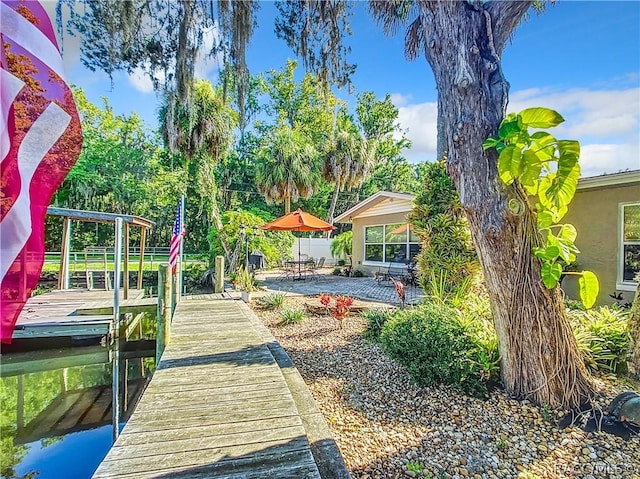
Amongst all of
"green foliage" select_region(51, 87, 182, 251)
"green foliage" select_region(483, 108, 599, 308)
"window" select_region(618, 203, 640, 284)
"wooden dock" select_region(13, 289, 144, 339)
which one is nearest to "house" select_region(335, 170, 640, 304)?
"window" select_region(618, 203, 640, 284)

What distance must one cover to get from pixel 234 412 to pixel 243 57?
386 centimetres

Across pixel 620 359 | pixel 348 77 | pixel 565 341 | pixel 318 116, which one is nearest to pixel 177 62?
pixel 348 77

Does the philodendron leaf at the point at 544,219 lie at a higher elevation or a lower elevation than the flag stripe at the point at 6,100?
lower

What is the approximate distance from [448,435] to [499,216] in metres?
2.00

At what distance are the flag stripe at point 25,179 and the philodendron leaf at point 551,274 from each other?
3.80m

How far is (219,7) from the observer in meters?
3.53

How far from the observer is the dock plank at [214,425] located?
2178mm

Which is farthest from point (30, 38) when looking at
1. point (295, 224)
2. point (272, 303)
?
point (295, 224)

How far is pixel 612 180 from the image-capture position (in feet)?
22.7

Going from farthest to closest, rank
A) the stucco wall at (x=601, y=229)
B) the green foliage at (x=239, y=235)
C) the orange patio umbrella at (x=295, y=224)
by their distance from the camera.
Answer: the orange patio umbrella at (x=295, y=224)
the green foliage at (x=239, y=235)
the stucco wall at (x=601, y=229)

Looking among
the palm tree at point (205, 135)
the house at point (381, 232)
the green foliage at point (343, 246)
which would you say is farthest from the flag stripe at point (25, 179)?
the green foliage at point (343, 246)

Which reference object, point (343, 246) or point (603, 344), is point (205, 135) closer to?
point (343, 246)

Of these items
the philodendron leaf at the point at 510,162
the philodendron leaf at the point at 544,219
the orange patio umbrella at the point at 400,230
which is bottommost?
the philodendron leaf at the point at 544,219

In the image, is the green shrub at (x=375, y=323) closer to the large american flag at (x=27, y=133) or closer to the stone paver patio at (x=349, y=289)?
the stone paver patio at (x=349, y=289)
